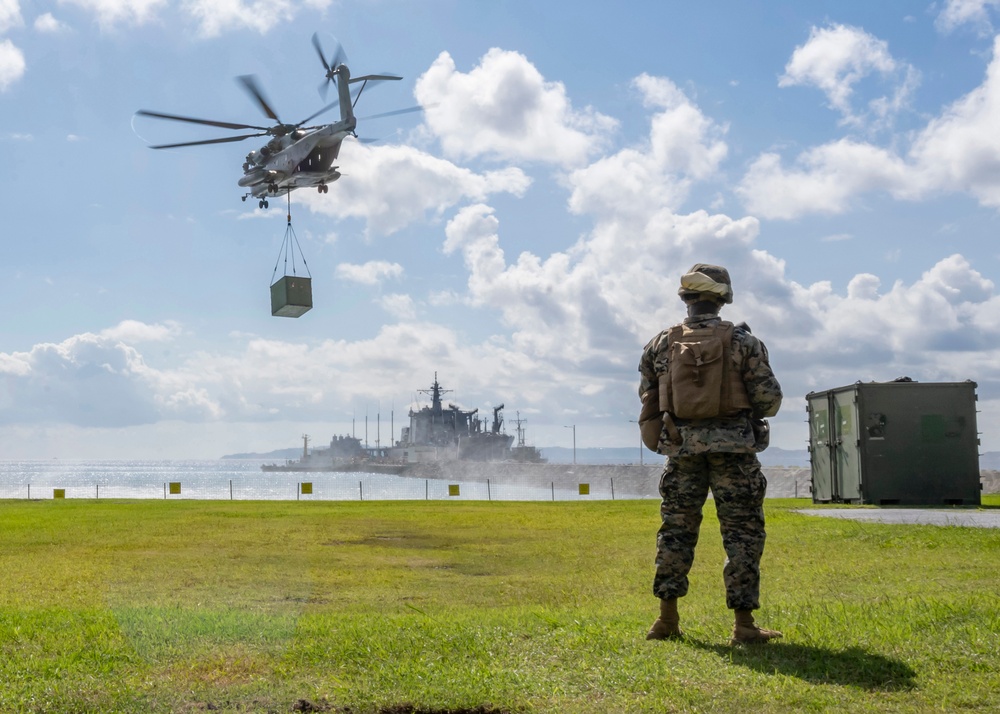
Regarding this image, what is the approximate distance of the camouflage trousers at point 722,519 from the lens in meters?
4.99

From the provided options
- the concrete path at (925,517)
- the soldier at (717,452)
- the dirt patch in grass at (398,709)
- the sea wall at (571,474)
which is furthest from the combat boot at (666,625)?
the sea wall at (571,474)

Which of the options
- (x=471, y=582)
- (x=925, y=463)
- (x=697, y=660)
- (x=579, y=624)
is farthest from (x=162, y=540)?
(x=925, y=463)

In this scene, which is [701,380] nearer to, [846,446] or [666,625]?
[666,625]

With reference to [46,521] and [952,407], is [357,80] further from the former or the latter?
[952,407]

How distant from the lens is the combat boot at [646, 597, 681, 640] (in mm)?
4992

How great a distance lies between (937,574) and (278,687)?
5469 mm

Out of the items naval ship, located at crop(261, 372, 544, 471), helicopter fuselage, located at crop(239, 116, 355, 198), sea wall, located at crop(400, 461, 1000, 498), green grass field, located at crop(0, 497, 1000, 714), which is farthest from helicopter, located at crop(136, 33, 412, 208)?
naval ship, located at crop(261, 372, 544, 471)

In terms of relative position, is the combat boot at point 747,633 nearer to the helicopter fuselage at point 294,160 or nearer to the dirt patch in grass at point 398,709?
the dirt patch in grass at point 398,709

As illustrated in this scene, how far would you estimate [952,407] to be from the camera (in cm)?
1847

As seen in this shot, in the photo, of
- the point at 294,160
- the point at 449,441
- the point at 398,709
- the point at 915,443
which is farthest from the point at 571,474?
the point at 398,709

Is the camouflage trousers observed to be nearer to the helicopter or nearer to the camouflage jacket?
the camouflage jacket

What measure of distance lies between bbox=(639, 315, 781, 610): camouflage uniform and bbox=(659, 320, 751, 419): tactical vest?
51mm

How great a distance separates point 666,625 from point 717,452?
3.14 feet

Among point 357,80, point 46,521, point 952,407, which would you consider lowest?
point 46,521
